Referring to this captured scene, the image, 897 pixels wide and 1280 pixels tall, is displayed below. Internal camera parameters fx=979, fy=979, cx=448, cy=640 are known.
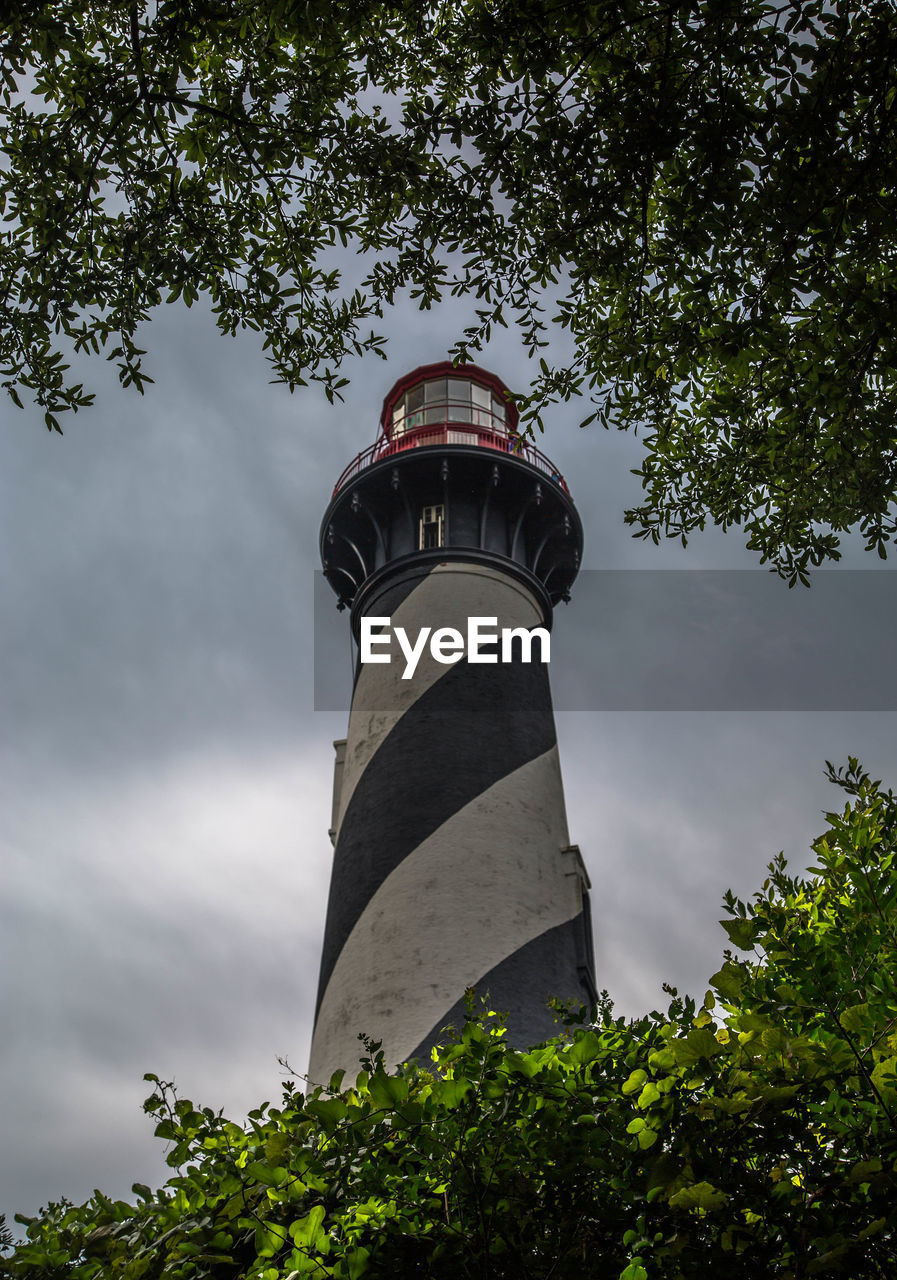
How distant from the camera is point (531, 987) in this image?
401 inches

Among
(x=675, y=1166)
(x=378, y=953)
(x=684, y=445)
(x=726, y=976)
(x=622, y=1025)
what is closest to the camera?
(x=675, y=1166)

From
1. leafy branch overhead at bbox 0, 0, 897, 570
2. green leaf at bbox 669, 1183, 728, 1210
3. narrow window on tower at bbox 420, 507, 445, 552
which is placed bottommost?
green leaf at bbox 669, 1183, 728, 1210

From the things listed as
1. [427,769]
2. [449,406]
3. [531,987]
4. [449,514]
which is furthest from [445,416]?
[531,987]

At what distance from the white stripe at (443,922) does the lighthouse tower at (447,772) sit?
0.02 meters

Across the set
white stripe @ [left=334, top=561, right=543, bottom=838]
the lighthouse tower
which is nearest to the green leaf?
the lighthouse tower

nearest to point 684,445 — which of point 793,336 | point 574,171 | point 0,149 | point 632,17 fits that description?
point 793,336

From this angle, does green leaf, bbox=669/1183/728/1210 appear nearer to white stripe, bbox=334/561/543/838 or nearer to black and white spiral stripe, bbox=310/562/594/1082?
black and white spiral stripe, bbox=310/562/594/1082

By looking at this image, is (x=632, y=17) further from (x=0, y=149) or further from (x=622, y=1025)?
(x=622, y=1025)

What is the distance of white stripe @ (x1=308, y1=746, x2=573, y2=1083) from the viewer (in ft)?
32.4

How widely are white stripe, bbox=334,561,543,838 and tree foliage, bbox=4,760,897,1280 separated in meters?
9.51

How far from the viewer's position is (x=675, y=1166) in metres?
2.13

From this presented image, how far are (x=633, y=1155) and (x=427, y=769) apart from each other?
9.41 metres

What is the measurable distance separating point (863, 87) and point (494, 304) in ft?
6.31

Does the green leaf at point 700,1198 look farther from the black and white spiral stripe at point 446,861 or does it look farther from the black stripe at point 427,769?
the black stripe at point 427,769
